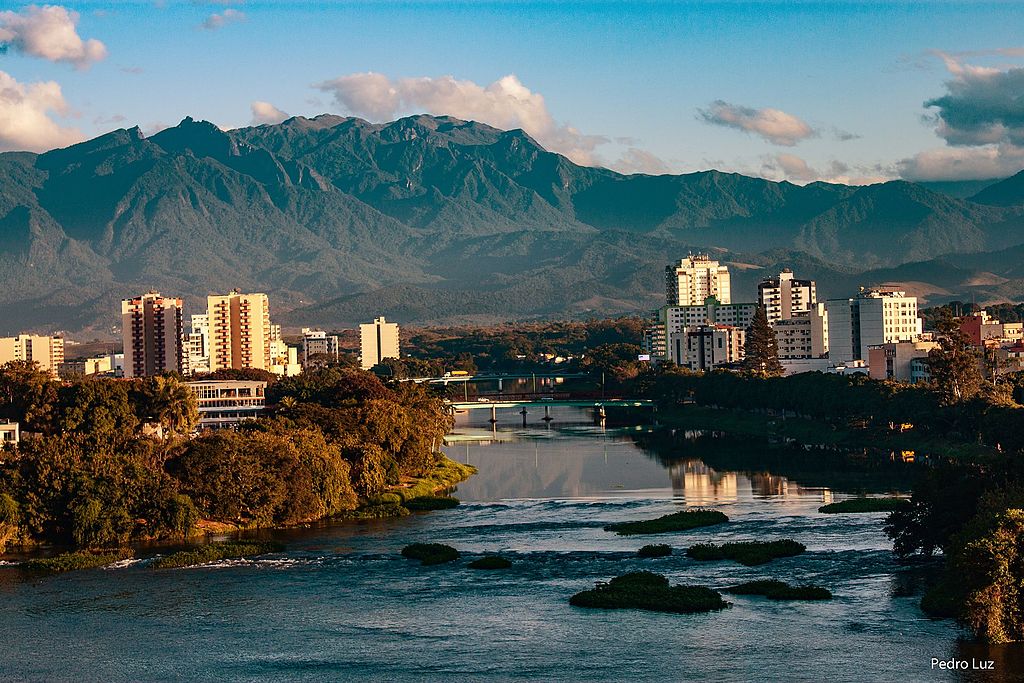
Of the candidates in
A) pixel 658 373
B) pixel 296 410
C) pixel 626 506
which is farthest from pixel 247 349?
pixel 626 506

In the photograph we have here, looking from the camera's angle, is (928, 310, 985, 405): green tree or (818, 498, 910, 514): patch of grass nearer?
(818, 498, 910, 514): patch of grass

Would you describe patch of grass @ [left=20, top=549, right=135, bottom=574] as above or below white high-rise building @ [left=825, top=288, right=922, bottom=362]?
below

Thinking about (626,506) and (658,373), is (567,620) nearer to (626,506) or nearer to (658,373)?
(626,506)

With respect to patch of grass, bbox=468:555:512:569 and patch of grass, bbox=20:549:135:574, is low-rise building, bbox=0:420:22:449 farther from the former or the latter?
patch of grass, bbox=468:555:512:569

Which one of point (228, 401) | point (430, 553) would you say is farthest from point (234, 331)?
point (430, 553)

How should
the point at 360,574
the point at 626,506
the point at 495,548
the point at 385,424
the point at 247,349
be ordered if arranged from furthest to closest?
1. the point at 247,349
2. the point at 385,424
3. the point at 626,506
4. the point at 495,548
5. the point at 360,574

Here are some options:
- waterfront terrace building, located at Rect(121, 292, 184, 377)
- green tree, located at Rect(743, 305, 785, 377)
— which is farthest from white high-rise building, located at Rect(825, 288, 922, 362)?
waterfront terrace building, located at Rect(121, 292, 184, 377)

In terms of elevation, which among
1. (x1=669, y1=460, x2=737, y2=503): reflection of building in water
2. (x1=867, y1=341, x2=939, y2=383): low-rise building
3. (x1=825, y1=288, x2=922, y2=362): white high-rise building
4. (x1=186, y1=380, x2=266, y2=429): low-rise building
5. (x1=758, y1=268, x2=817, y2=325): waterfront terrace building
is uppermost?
(x1=758, y1=268, x2=817, y2=325): waterfront terrace building
